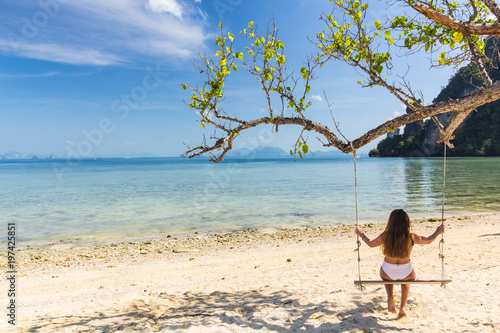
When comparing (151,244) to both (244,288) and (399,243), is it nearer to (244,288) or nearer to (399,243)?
(244,288)

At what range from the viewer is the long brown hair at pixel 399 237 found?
4570 millimetres

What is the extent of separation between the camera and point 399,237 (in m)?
4.57

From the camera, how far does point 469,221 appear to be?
49.0ft

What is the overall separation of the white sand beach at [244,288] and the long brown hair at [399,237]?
3.54 feet

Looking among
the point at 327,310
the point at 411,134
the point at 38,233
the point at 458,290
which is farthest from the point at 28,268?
the point at 411,134

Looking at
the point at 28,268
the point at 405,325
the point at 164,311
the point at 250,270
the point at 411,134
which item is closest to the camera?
the point at 405,325

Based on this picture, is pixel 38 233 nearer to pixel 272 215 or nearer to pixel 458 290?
pixel 272 215

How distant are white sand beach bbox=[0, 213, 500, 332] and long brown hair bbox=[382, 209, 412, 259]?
42.5 inches

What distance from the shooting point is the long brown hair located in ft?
15.0

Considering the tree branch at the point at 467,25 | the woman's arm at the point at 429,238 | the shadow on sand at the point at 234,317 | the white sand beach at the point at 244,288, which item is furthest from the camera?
the white sand beach at the point at 244,288

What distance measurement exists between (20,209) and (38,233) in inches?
328

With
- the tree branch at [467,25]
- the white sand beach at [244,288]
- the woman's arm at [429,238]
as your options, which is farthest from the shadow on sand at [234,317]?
the tree branch at [467,25]

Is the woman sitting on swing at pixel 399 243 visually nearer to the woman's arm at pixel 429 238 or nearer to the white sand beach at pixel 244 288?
the woman's arm at pixel 429 238

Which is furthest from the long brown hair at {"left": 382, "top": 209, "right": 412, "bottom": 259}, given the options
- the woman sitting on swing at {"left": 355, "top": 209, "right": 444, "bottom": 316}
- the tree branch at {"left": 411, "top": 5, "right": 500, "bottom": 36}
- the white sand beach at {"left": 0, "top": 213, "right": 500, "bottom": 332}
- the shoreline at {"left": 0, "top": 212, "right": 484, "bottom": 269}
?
the shoreline at {"left": 0, "top": 212, "right": 484, "bottom": 269}
